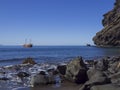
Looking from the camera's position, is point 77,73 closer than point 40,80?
No

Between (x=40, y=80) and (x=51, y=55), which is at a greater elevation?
(x=40, y=80)

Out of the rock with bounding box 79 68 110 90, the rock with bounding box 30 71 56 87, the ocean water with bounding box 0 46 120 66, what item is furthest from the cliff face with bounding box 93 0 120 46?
the rock with bounding box 79 68 110 90

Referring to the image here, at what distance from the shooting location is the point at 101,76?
1764 centimetres

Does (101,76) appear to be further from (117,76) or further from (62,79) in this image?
(62,79)

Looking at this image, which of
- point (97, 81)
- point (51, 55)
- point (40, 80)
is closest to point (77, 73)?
point (40, 80)

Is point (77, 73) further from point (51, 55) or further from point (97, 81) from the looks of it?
point (51, 55)

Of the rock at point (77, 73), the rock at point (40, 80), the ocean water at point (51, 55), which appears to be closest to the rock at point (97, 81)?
the rock at point (77, 73)

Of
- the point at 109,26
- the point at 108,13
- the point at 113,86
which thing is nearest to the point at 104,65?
the point at 113,86

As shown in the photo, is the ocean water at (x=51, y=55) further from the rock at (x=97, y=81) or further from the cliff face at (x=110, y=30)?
the cliff face at (x=110, y=30)

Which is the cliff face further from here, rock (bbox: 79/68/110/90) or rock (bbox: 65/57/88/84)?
rock (bbox: 79/68/110/90)

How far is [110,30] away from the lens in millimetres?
140125

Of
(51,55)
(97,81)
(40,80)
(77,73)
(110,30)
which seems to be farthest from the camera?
(110,30)

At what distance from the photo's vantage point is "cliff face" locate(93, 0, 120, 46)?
137 metres

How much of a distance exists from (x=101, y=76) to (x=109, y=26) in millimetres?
129864
